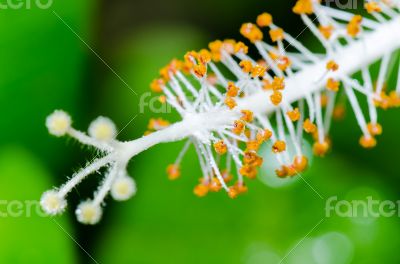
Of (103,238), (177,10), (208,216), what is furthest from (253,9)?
(103,238)

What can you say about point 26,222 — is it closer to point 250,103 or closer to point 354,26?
point 250,103

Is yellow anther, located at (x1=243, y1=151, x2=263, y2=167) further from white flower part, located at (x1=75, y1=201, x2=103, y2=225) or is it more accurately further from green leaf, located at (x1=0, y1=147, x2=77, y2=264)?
green leaf, located at (x1=0, y1=147, x2=77, y2=264)

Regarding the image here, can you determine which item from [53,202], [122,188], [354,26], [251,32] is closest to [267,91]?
[251,32]

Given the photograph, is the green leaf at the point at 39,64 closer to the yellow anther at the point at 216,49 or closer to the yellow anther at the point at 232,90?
the yellow anther at the point at 216,49

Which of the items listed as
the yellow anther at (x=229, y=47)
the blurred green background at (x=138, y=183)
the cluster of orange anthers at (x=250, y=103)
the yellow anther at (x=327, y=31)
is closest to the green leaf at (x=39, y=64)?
the blurred green background at (x=138, y=183)

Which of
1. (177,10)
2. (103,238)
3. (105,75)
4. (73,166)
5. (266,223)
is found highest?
(177,10)

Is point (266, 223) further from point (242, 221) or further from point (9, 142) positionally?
point (9, 142)

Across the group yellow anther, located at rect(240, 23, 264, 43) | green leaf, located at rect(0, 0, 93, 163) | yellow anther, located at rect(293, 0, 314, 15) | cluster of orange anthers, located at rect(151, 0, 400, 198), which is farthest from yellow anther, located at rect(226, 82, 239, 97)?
green leaf, located at rect(0, 0, 93, 163)
